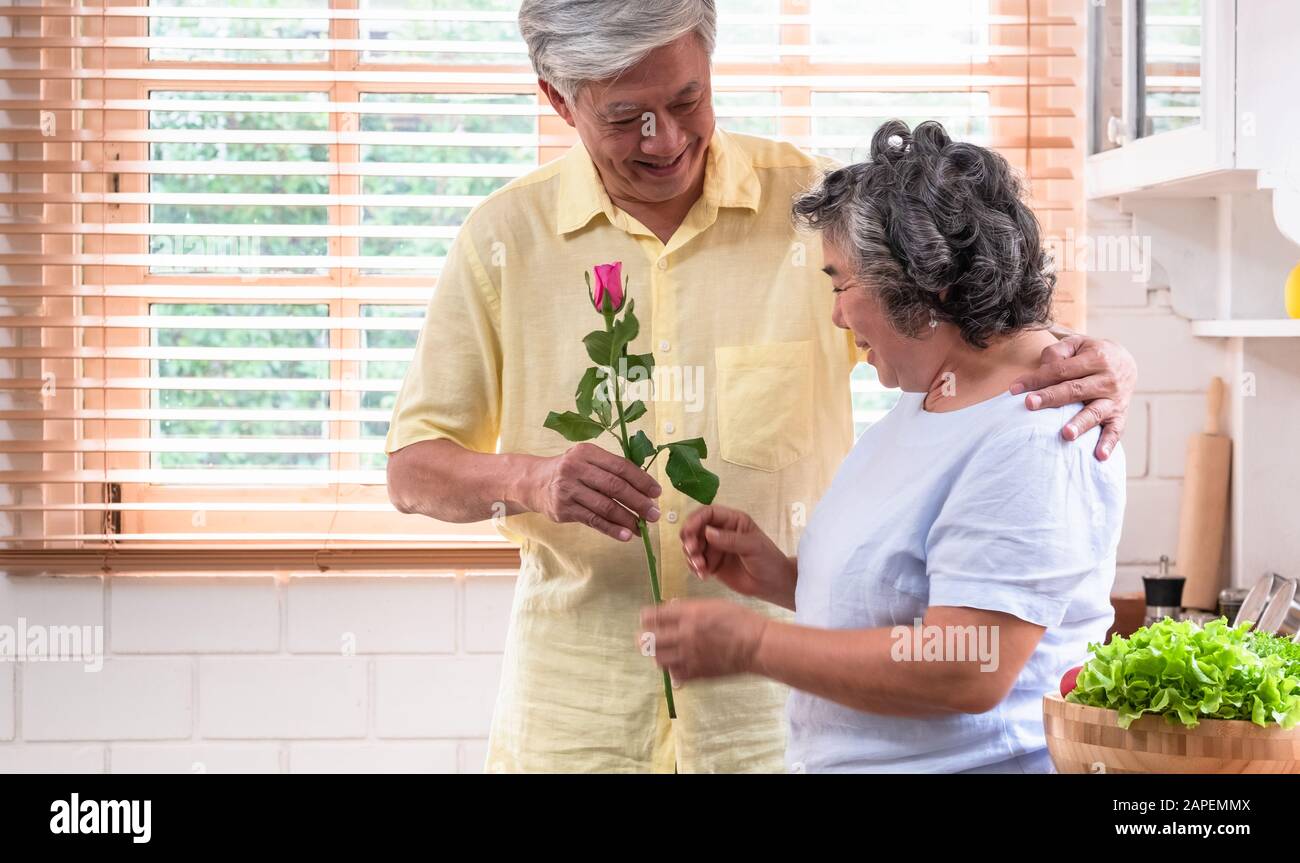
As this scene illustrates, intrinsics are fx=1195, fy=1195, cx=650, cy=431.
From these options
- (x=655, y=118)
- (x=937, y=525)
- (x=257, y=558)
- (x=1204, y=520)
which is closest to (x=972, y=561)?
(x=937, y=525)

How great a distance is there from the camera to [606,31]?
1.13 meters

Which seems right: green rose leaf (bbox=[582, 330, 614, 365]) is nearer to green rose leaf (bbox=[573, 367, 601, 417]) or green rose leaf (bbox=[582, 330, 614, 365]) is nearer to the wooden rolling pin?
green rose leaf (bbox=[573, 367, 601, 417])

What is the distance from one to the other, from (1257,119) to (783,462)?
776 millimetres

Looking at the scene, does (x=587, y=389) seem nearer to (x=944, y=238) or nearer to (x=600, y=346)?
(x=600, y=346)

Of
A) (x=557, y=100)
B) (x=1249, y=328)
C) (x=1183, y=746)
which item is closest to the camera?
(x=1183, y=746)

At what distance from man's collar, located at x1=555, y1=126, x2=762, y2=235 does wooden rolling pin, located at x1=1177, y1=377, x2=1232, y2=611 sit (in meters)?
0.97

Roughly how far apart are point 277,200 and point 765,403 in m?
1.04

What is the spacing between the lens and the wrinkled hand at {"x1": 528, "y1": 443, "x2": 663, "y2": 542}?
1025mm

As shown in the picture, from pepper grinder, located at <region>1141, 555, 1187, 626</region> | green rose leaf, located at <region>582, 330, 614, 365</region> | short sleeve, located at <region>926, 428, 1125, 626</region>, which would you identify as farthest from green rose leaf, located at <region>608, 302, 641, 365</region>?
pepper grinder, located at <region>1141, 555, 1187, 626</region>

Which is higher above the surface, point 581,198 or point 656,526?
point 581,198

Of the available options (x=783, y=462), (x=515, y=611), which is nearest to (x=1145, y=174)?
(x=783, y=462)

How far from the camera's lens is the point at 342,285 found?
1.96 m
